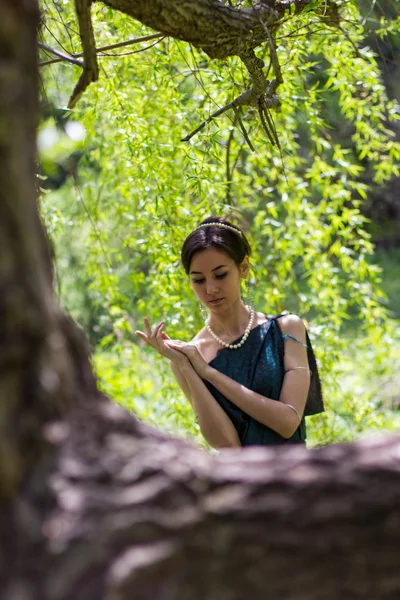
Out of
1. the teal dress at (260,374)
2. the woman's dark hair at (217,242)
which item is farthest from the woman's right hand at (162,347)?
the woman's dark hair at (217,242)

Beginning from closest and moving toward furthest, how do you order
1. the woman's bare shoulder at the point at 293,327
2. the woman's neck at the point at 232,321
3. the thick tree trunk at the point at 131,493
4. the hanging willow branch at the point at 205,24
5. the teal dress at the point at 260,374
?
the thick tree trunk at the point at 131,493 < the hanging willow branch at the point at 205,24 < the teal dress at the point at 260,374 < the woman's bare shoulder at the point at 293,327 < the woman's neck at the point at 232,321

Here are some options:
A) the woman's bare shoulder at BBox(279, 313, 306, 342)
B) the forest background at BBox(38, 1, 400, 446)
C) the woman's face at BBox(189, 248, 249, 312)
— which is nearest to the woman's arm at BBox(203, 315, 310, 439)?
the woman's bare shoulder at BBox(279, 313, 306, 342)

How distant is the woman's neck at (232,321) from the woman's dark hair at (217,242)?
0.57ft

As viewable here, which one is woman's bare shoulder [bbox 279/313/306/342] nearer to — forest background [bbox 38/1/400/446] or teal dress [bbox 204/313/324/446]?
teal dress [bbox 204/313/324/446]

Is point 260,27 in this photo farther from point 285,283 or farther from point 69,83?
point 69,83

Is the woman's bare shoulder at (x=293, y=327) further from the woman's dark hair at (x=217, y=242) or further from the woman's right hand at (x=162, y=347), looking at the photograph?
the woman's right hand at (x=162, y=347)

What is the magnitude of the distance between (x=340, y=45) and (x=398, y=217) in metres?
8.13

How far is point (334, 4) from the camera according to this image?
110 inches

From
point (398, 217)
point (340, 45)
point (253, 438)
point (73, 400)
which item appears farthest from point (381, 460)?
point (398, 217)

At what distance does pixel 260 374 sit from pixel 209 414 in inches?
8.7

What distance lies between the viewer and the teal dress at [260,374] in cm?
237

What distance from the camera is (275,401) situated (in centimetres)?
226

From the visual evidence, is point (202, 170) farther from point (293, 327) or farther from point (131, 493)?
point (131, 493)

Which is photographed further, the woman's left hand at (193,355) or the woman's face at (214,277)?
the woman's face at (214,277)
